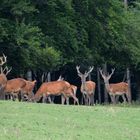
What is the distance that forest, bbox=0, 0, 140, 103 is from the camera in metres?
28.3

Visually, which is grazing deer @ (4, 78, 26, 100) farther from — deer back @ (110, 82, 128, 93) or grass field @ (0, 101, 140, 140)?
grass field @ (0, 101, 140, 140)

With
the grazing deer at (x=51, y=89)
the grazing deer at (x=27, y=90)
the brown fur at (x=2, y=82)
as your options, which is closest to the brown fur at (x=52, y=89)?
the grazing deer at (x=51, y=89)

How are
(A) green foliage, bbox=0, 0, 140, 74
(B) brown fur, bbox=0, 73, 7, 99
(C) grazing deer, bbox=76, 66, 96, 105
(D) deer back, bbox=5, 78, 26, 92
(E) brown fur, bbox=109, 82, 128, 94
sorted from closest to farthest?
(B) brown fur, bbox=0, 73, 7, 99
(D) deer back, bbox=5, 78, 26, 92
(A) green foliage, bbox=0, 0, 140, 74
(C) grazing deer, bbox=76, 66, 96, 105
(E) brown fur, bbox=109, 82, 128, 94

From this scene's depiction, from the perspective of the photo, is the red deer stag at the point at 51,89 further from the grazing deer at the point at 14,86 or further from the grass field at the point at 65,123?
the grass field at the point at 65,123

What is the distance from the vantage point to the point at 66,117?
1509cm

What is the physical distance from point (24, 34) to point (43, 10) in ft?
11.1

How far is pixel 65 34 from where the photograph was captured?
31.3 m

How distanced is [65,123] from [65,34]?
703 inches

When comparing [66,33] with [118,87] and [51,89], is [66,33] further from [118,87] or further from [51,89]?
[51,89]

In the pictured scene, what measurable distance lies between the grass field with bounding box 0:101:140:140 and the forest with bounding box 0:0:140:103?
1119 cm

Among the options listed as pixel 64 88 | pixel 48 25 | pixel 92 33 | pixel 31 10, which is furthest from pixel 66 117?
pixel 92 33

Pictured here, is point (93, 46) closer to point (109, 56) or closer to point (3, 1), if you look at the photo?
point (109, 56)

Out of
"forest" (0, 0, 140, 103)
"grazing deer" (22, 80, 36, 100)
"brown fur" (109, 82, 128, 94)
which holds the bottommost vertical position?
"grazing deer" (22, 80, 36, 100)

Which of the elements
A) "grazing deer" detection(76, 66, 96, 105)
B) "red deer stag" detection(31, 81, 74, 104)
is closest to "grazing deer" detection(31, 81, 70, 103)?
"red deer stag" detection(31, 81, 74, 104)
